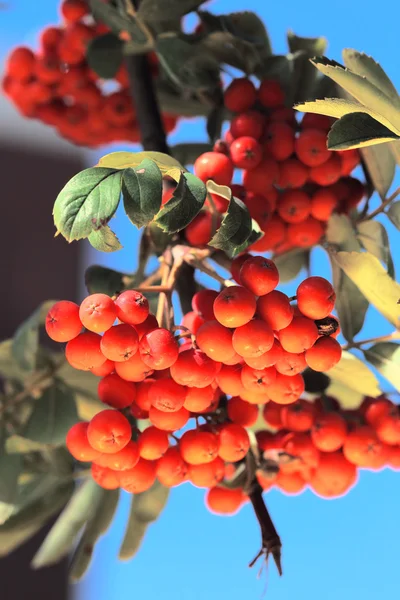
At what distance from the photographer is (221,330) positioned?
0.56 metres

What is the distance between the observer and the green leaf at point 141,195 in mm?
516

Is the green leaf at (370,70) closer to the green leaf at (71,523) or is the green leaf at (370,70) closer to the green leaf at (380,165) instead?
the green leaf at (380,165)

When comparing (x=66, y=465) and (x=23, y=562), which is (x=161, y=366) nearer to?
(x=66, y=465)

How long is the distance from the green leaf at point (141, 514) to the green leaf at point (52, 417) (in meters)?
0.10

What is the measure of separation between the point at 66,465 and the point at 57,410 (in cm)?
7

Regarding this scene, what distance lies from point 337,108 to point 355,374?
257 millimetres

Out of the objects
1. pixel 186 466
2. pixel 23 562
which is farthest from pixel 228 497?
pixel 23 562

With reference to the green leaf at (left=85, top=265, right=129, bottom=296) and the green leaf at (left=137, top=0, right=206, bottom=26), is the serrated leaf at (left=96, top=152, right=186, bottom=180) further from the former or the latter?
the green leaf at (left=137, top=0, right=206, bottom=26)

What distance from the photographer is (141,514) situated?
2.64 ft

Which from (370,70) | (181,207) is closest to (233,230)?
(181,207)

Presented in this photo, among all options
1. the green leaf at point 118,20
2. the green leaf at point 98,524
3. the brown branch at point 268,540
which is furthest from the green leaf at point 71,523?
the green leaf at point 118,20

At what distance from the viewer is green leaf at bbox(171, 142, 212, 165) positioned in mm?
865

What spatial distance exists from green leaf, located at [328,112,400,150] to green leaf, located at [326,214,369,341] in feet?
0.62

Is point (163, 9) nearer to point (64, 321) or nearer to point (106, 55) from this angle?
point (106, 55)
